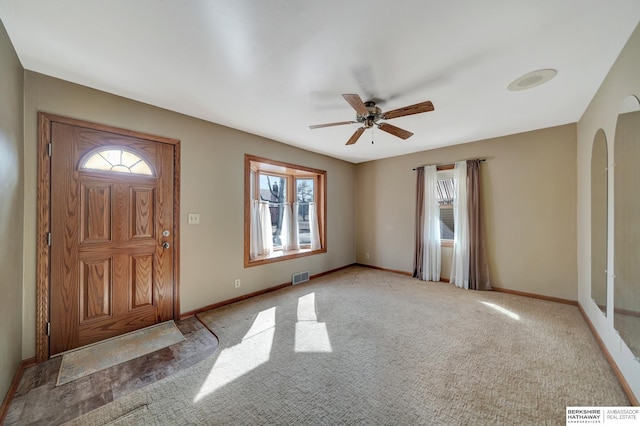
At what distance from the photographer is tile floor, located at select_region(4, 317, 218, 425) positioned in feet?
5.07

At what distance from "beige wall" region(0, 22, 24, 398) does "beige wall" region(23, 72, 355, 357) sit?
0.10 metres

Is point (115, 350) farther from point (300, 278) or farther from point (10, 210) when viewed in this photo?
point (300, 278)

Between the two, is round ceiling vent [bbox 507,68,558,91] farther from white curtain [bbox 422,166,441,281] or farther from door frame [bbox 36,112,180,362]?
door frame [bbox 36,112,180,362]

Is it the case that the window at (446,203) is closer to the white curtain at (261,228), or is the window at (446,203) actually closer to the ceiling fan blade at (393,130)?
the ceiling fan blade at (393,130)

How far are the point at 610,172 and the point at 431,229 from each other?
2.54m

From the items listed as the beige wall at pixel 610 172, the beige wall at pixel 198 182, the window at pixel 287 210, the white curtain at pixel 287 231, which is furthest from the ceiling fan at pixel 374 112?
the white curtain at pixel 287 231

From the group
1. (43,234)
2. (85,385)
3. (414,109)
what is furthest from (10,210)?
(414,109)

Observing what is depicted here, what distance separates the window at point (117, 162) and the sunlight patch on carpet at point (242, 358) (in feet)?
6.84

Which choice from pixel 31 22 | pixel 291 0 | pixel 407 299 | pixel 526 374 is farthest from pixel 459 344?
pixel 31 22

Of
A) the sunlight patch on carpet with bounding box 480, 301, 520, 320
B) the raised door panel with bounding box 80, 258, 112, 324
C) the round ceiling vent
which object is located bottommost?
the sunlight patch on carpet with bounding box 480, 301, 520, 320

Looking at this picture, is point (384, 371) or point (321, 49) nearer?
point (321, 49)

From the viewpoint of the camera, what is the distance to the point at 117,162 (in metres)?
2.50

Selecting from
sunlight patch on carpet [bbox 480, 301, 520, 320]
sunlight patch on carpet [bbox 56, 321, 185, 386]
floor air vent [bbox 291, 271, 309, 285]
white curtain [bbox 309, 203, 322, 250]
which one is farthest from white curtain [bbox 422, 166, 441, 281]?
sunlight patch on carpet [bbox 56, 321, 185, 386]

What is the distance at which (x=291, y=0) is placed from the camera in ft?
4.49
